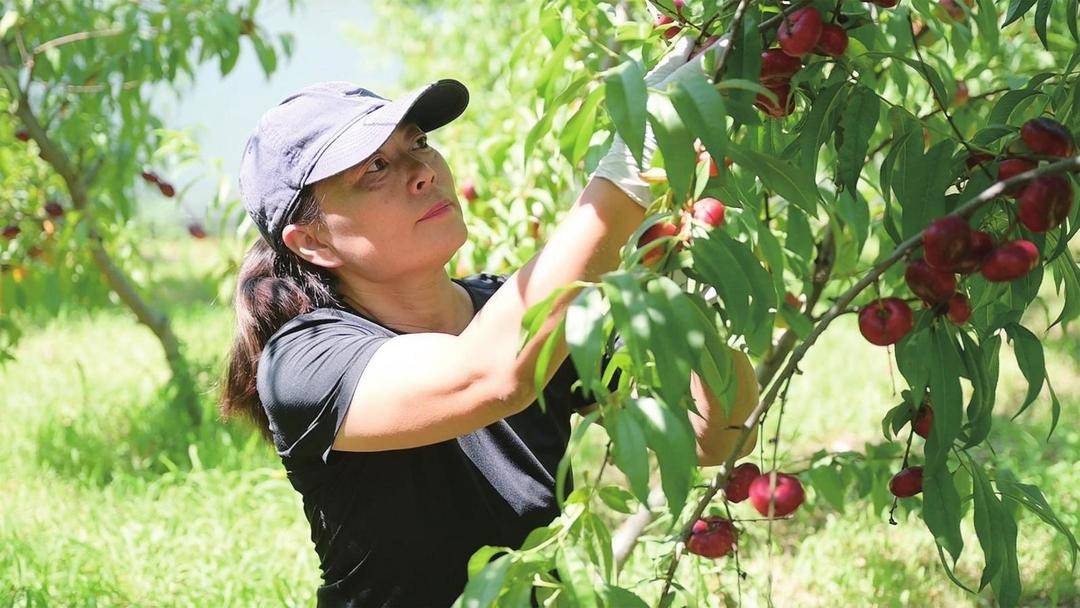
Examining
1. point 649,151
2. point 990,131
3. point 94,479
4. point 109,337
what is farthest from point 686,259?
point 109,337

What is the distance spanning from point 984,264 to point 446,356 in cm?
54

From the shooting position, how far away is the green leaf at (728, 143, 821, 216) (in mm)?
1119

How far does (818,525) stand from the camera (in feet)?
10.3

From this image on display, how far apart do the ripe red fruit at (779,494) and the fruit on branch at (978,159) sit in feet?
1.43

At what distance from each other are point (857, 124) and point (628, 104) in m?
0.47

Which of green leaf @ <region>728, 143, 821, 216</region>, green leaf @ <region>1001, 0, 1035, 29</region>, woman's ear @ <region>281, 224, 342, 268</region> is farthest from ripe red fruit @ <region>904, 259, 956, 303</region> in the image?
woman's ear @ <region>281, 224, 342, 268</region>

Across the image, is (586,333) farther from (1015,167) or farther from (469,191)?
(469,191)

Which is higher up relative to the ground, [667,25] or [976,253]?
[667,25]

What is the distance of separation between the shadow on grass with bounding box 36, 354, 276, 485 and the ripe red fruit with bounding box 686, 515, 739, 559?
217 centimetres

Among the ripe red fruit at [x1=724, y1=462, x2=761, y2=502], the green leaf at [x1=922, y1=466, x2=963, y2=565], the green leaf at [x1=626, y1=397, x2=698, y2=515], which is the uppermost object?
the green leaf at [x1=626, y1=397, x2=698, y2=515]

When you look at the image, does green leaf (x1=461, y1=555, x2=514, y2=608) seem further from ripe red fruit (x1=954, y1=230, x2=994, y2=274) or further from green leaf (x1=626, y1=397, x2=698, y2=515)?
ripe red fruit (x1=954, y1=230, x2=994, y2=274)

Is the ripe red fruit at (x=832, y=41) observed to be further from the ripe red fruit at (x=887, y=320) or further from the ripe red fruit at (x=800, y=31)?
the ripe red fruit at (x=887, y=320)

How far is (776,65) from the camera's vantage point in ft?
4.02

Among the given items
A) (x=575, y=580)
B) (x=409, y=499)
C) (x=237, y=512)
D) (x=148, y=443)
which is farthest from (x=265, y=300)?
(x=148, y=443)
